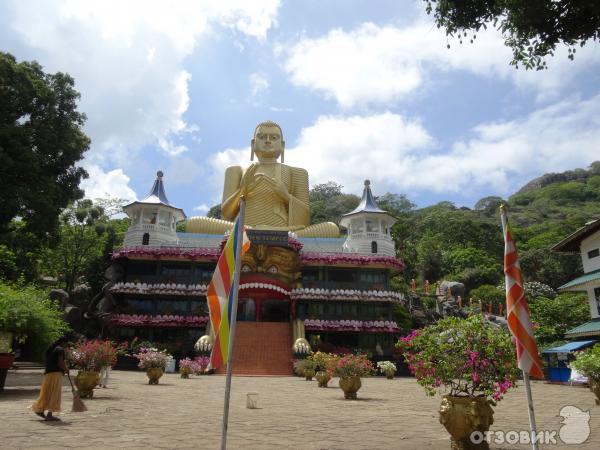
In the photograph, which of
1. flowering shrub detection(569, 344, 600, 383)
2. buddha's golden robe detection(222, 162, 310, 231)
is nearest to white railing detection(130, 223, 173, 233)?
buddha's golden robe detection(222, 162, 310, 231)

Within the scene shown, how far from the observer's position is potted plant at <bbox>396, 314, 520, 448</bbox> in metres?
6.25

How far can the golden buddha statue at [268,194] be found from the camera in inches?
1238

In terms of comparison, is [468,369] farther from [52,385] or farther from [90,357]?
[90,357]

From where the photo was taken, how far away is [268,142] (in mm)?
33344

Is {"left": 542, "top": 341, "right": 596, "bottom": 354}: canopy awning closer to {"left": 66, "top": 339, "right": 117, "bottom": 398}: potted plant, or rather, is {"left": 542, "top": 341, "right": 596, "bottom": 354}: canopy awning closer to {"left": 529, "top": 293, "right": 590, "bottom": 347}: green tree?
{"left": 529, "top": 293, "right": 590, "bottom": 347}: green tree

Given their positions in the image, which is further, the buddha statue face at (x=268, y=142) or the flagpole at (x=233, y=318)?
the buddha statue face at (x=268, y=142)

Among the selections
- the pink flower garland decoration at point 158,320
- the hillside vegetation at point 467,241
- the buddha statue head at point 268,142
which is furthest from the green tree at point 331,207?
the pink flower garland decoration at point 158,320

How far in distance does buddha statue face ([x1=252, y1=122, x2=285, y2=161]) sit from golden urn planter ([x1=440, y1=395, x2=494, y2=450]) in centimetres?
2831

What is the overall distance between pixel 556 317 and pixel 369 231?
476 inches

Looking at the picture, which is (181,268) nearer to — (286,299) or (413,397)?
(286,299)

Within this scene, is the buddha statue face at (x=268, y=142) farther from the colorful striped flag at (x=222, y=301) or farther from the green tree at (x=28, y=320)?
the colorful striped flag at (x=222, y=301)

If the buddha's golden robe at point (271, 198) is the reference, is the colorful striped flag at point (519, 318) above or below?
below

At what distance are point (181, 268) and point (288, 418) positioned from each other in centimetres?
2230

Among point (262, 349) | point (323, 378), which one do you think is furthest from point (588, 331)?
point (262, 349)
